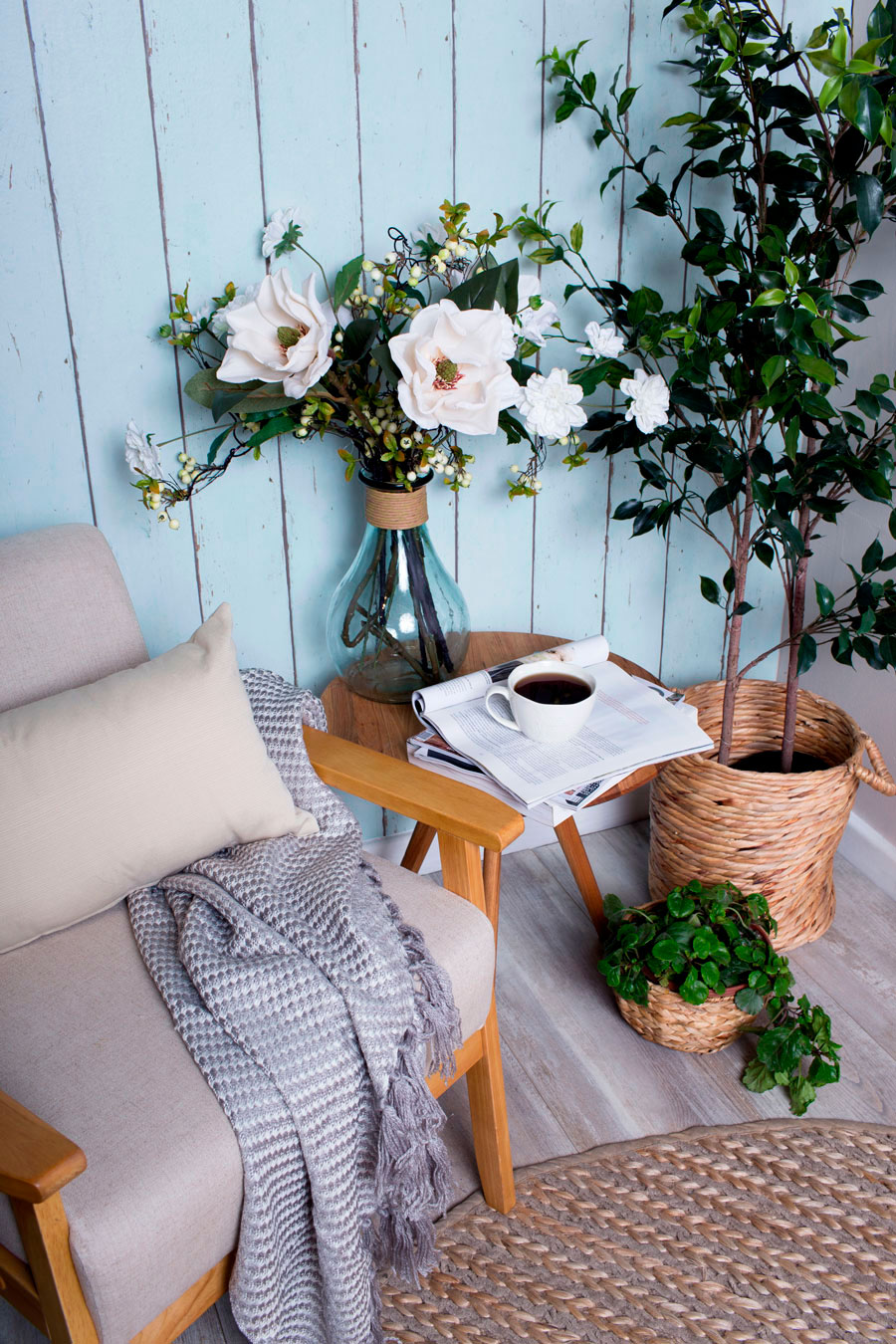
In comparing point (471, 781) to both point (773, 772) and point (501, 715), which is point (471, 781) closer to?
point (501, 715)

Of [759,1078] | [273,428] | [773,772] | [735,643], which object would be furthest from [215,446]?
[759,1078]

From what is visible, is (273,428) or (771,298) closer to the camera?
(771,298)

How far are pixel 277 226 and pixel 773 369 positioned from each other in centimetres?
69

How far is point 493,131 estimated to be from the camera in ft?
5.26

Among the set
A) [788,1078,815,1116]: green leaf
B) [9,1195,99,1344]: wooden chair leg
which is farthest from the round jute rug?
[9,1195,99,1344]: wooden chair leg

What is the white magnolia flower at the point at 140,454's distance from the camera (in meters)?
1.45

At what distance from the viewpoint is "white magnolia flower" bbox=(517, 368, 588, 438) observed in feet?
4.74

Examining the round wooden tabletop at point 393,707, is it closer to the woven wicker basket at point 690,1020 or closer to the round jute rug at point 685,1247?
the woven wicker basket at point 690,1020

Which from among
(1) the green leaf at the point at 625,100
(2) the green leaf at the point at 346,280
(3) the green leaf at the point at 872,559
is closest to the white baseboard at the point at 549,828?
(3) the green leaf at the point at 872,559

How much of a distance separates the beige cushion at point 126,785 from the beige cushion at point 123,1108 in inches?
2.6

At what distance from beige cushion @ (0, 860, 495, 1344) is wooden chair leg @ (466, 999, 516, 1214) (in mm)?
122

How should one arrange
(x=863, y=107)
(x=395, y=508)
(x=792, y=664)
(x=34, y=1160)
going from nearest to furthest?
(x=34, y=1160)
(x=863, y=107)
(x=395, y=508)
(x=792, y=664)

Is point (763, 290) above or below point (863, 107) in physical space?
below

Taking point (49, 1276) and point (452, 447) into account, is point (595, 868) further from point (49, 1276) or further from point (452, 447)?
point (49, 1276)
